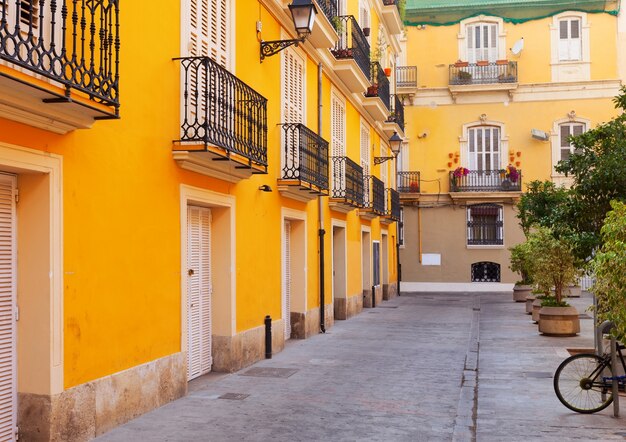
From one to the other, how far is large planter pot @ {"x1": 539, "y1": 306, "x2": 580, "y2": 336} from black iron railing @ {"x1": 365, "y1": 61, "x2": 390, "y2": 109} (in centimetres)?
911

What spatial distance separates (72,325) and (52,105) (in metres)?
2.07

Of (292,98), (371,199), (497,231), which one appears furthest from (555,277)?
(497,231)

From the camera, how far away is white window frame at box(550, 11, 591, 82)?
32594 mm

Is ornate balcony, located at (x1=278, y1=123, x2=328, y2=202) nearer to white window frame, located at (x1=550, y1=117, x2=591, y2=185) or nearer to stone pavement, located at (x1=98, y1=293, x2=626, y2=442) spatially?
stone pavement, located at (x1=98, y1=293, x2=626, y2=442)

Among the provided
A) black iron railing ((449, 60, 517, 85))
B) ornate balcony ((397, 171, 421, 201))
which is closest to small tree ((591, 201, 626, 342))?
ornate balcony ((397, 171, 421, 201))

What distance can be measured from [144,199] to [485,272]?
26.9 meters

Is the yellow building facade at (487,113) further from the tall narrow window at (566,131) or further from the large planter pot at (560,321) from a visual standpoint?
the large planter pot at (560,321)

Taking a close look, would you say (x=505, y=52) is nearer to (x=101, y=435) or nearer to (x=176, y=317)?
(x=176, y=317)

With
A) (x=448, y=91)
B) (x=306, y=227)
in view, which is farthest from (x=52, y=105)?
(x=448, y=91)

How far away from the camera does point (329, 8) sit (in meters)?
16.1

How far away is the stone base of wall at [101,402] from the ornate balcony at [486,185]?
25.2 m

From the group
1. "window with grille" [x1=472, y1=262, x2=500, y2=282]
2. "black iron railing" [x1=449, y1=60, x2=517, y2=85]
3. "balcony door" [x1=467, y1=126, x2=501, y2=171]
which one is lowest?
"window with grille" [x1=472, y1=262, x2=500, y2=282]

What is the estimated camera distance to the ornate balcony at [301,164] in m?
13.7

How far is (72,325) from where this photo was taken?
6758mm
